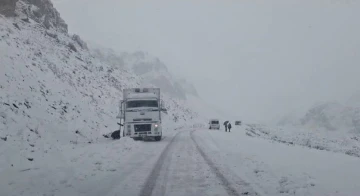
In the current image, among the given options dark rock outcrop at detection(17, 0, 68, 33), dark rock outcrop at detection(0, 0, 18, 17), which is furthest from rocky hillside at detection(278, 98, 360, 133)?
dark rock outcrop at detection(0, 0, 18, 17)

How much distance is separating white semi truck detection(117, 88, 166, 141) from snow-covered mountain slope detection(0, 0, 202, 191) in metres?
2.69

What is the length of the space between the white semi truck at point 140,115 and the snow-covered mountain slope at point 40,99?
8.81 feet

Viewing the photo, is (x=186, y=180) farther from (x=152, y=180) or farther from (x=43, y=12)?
(x=43, y=12)

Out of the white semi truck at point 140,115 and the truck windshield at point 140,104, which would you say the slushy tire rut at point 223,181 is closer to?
the white semi truck at point 140,115

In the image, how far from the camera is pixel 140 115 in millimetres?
26234

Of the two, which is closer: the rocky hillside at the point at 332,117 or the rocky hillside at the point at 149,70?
the rocky hillside at the point at 332,117

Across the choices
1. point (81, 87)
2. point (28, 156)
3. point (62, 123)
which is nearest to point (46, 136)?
point (62, 123)

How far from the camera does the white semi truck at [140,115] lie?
2608 cm

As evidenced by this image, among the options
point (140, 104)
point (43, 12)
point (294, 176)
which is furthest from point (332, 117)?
point (294, 176)

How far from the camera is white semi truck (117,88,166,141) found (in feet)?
85.6

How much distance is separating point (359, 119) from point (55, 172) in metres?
127

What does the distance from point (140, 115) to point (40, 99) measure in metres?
7.25

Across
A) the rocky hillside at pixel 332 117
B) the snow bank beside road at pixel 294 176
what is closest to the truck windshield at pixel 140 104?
the snow bank beside road at pixel 294 176

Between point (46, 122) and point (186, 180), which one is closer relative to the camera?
point (186, 180)
